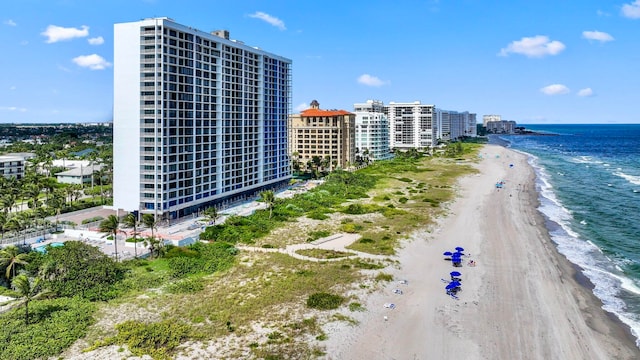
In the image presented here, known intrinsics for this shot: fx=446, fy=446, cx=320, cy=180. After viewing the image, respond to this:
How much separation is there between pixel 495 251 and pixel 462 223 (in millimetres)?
18236

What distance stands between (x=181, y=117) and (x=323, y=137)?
8414cm

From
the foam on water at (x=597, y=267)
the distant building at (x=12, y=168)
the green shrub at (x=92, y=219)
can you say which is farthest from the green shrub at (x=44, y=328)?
the distant building at (x=12, y=168)

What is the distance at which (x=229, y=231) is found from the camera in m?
70.5

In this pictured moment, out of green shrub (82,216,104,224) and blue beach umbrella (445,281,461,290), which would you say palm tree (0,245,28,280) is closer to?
green shrub (82,216,104,224)

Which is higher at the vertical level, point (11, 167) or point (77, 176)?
point (11, 167)

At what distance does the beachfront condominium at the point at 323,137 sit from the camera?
157 m

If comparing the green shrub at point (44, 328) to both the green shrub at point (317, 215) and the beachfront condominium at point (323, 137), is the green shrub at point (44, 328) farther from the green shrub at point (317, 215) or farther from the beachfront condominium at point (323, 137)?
the beachfront condominium at point (323, 137)

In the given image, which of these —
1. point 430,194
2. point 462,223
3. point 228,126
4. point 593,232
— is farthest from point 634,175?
point 228,126

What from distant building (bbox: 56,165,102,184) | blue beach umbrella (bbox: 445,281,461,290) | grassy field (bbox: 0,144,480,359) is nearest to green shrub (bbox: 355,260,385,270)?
grassy field (bbox: 0,144,480,359)

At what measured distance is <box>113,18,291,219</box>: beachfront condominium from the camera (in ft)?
238

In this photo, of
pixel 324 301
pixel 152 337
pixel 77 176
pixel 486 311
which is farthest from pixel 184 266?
pixel 77 176

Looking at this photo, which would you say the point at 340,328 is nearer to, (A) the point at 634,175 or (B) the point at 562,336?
(B) the point at 562,336

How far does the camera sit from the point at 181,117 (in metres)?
77.6

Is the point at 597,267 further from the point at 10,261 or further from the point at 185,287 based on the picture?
the point at 10,261
